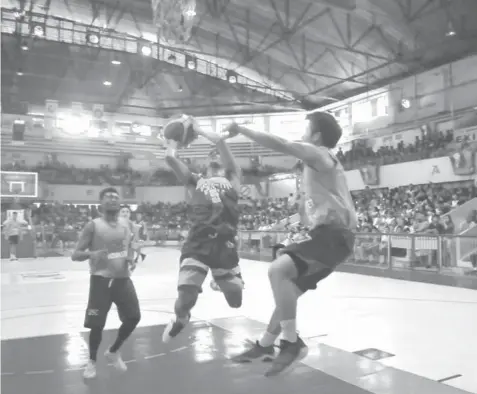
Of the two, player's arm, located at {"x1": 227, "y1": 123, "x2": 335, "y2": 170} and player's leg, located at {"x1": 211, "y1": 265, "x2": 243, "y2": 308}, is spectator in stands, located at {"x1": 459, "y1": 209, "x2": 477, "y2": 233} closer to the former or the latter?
player's leg, located at {"x1": 211, "y1": 265, "x2": 243, "y2": 308}

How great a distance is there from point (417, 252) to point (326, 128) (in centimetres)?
780

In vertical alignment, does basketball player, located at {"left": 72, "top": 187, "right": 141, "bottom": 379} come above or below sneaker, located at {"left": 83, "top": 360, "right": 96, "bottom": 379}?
above

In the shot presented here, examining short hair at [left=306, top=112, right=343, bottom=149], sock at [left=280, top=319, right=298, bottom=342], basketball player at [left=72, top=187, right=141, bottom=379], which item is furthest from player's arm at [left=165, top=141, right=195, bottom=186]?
sock at [left=280, top=319, right=298, bottom=342]

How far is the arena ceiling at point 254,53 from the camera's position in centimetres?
1847

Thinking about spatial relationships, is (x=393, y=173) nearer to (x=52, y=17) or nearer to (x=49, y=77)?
(x=52, y=17)

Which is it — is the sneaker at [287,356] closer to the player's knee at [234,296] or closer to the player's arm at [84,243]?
the player's knee at [234,296]

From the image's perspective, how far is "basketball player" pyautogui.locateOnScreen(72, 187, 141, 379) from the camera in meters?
3.73

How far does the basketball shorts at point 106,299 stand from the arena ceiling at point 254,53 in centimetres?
1492

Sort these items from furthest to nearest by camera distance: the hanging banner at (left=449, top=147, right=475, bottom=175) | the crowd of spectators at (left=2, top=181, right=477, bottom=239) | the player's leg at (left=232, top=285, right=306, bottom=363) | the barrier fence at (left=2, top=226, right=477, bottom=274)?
1. the hanging banner at (left=449, top=147, right=475, bottom=175)
2. the crowd of spectators at (left=2, top=181, right=477, bottom=239)
3. the barrier fence at (left=2, top=226, right=477, bottom=274)
4. the player's leg at (left=232, top=285, right=306, bottom=363)

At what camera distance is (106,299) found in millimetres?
3793

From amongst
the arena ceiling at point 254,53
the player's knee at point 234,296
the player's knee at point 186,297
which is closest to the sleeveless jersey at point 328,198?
the player's knee at point 234,296

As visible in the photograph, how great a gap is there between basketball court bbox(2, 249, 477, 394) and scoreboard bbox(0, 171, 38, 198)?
467 inches

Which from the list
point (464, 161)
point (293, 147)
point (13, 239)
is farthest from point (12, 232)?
point (464, 161)

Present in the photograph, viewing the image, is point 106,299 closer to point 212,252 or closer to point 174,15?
point 212,252
